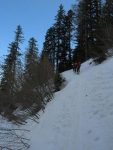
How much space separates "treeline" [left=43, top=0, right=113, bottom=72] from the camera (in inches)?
1816

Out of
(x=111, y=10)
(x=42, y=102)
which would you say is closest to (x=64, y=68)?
(x=111, y=10)

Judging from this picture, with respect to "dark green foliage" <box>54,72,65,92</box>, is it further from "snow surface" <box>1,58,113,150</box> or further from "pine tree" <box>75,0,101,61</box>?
"pine tree" <box>75,0,101,61</box>

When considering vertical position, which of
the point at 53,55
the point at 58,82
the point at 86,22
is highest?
the point at 86,22

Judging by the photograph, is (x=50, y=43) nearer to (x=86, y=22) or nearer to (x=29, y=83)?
(x=86, y=22)

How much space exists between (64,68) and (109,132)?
39.4m

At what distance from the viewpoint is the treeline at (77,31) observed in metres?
46.1

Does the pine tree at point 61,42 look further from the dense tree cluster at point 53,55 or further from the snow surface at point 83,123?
the snow surface at point 83,123

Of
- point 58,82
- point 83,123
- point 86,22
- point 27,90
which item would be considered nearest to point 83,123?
point 83,123

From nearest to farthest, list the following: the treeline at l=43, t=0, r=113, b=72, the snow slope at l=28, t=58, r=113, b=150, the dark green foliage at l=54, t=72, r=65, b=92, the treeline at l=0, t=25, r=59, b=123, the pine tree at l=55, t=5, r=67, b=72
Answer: the snow slope at l=28, t=58, r=113, b=150, the treeline at l=0, t=25, r=59, b=123, the dark green foliage at l=54, t=72, r=65, b=92, the treeline at l=43, t=0, r=113, b=72, the pine tree at l=55, t=5, r=67, b=72

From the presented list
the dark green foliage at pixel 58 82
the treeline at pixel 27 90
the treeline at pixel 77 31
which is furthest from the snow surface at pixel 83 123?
the treeline at pixel 77 31

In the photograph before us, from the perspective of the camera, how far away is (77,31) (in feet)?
164

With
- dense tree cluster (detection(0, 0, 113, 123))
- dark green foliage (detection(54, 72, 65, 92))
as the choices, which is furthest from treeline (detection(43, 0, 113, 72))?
dark green foliage (detection(54, 72, 65, 92))

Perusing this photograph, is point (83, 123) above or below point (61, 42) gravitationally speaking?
below

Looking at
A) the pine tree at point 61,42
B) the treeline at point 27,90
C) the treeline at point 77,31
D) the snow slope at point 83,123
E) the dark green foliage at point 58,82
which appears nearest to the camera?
the snow slope at point 83,123
